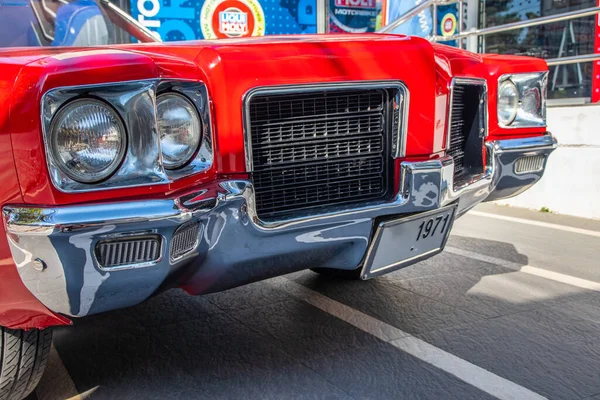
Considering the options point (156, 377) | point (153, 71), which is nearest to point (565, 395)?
point (156, 377)

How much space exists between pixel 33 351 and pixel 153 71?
3.47ft

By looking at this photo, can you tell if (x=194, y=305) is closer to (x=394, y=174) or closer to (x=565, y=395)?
(x=394, y=174)

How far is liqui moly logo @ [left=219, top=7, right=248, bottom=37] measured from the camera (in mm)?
9969

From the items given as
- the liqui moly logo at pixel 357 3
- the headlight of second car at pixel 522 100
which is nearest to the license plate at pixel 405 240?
the headlight of second car at pixel 522 100

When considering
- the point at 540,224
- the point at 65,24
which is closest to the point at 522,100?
the point at 540,224

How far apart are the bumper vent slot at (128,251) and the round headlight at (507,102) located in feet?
6.45

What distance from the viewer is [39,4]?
3131mm

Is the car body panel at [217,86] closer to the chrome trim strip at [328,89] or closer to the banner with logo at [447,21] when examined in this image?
the chrome trim strip at [328,89]

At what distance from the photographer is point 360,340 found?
8.86ft

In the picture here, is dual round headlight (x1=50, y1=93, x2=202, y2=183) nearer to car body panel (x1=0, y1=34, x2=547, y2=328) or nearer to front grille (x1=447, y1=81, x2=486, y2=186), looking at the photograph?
car body panel (x1=0, y1=34, x2=547, y2=328)

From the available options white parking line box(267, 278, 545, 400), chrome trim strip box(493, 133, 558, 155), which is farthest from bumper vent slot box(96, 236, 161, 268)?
chrome trim strip box(493, 133, 558, 155)

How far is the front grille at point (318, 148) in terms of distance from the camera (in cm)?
219

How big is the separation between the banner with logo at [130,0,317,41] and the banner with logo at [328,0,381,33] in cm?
40

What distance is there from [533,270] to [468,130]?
1.18 metres
